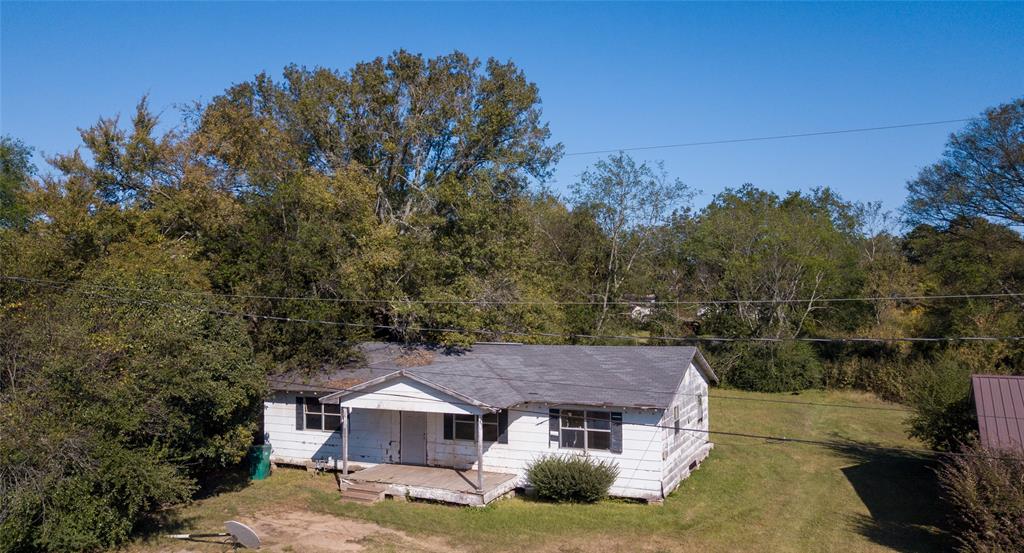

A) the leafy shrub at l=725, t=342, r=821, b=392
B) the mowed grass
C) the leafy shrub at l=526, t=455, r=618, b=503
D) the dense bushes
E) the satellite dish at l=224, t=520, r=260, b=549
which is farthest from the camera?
the leafy shrub at l=725, t=342, r=821, b=392

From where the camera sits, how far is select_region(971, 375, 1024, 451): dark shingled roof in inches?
661

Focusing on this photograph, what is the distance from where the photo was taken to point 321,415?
23.6m

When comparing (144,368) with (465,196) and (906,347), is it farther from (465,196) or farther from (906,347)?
(906,347)

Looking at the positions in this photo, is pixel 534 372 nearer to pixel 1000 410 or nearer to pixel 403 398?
pixel 403 398

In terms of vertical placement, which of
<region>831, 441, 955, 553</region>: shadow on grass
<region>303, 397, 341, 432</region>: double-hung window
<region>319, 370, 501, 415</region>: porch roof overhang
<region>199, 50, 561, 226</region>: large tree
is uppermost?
<region>199, 50, 561, 226</region>: large tree

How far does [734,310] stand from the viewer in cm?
4409

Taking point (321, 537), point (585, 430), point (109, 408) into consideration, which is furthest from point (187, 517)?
point (585, 430)

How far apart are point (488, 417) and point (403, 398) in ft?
8.67

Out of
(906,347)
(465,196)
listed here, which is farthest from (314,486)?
(906,347)

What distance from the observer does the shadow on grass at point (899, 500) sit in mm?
16938

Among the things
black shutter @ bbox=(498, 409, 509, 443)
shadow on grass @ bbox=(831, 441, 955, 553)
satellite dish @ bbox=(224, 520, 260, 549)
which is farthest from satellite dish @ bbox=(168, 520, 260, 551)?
shadow on grass @ bbox=(831, 441, 955, 553)

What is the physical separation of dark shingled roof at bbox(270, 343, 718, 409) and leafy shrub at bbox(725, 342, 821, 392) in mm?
16472

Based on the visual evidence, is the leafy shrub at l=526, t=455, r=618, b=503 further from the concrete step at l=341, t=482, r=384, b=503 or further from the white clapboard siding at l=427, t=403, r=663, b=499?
the concrete step at l=341, t=482, r=384, b=503

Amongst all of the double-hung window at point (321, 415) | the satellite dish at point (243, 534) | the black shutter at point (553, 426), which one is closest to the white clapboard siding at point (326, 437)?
the double-hung window at point (321, 415)
